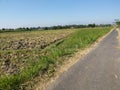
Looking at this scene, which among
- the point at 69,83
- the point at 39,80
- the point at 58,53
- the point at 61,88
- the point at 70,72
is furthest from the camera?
the point at 58,53

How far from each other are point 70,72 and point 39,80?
1511 millimetres

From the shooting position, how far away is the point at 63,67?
10602mm

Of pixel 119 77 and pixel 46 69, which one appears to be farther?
pixel 46 69

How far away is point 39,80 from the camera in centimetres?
824

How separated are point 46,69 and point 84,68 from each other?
1.47 metres

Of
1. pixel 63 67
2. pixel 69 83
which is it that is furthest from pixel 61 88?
pixel 63 67

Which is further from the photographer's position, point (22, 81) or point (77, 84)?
point (22, 81)

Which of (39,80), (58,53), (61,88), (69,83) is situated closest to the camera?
(61,88)

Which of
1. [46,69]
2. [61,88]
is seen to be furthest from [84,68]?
[61,88]

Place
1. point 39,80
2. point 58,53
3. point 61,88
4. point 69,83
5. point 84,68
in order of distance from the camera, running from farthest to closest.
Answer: point 58,53, point 84,68, point 39,80, point 69,83, point 61,88

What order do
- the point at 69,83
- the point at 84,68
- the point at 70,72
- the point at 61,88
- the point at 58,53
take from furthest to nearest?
1. the point at 58,53
2. the point at 84,68
3. the point at 70,72
4. the point at 69,83
5. the point at 61,88

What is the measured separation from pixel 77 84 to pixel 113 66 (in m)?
3.34

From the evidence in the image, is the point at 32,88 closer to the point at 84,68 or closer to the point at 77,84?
the point at 77,84

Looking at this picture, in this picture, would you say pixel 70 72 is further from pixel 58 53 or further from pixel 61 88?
pixel 58 53
